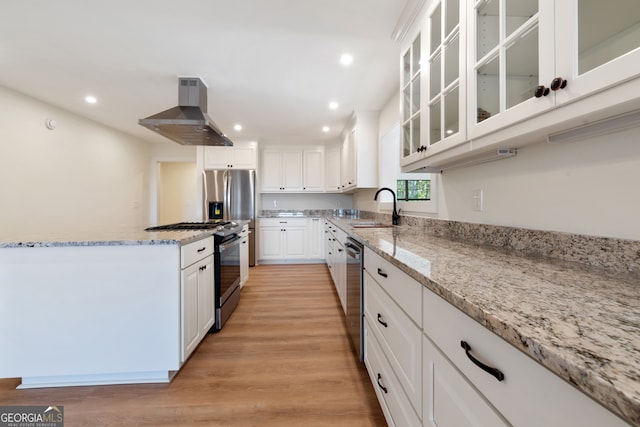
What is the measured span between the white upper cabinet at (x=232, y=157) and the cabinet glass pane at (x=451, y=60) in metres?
3.81

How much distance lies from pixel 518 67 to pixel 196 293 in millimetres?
2114

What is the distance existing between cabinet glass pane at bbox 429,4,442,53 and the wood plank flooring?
2.00 meters

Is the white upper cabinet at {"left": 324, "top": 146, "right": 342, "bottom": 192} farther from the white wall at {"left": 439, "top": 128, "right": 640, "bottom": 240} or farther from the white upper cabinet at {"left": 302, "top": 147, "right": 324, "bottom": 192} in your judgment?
the white wall at {"left": 439, "top": 128, "right": 640, "bottom": 240}

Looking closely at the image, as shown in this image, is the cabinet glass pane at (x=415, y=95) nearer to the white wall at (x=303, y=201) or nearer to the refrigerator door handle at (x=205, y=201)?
the white wall at (x=303, y=201)

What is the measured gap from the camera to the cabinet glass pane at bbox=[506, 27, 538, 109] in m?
0.81

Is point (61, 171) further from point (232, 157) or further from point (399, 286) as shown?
point (399, 286)

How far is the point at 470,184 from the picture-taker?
60.2 inches

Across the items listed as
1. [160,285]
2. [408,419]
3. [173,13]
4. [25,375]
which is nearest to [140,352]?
[160,285]

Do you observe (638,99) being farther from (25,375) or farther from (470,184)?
(25,375)

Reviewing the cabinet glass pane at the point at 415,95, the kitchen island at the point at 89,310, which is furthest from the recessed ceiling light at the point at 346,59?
the kitchen island at the point at 89,310

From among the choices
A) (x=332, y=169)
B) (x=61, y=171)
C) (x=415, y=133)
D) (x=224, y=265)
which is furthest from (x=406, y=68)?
(x=61, y=171)

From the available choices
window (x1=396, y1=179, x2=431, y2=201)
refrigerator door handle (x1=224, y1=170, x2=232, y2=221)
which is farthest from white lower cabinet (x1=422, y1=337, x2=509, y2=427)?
refrigerator door handle (x1=224, y1=170, x2=232, y2=221)

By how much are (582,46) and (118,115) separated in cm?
466

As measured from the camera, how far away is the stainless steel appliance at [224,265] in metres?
2.18
